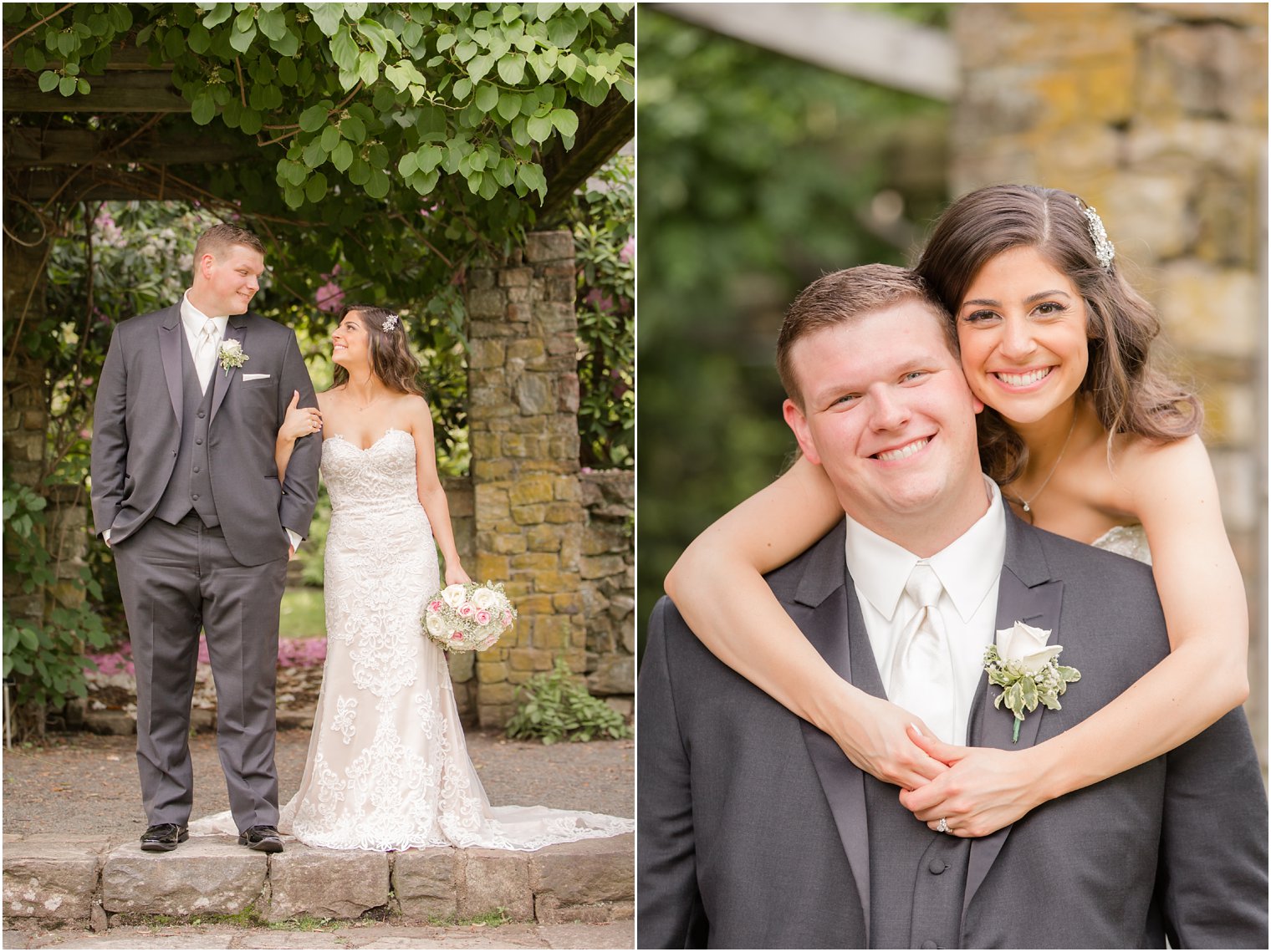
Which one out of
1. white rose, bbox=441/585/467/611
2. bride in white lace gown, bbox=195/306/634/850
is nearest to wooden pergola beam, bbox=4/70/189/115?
bride in white lace gown, bbox=195/306/634/850

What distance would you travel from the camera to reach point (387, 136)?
413cm

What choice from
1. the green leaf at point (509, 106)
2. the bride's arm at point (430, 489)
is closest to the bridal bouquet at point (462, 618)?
the bride's arm at point (430, 489)

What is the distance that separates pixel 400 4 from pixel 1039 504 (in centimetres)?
234

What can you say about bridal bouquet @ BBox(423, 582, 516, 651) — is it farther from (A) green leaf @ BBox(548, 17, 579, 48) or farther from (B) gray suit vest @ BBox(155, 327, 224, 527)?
(A) green leaf @ BBox(548, 17, 579, 48)

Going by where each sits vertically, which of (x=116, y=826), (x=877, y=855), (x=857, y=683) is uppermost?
(x=857, y=683)

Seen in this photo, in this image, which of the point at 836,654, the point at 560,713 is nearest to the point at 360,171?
the point at 836,654

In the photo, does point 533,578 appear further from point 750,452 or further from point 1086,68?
point 1086,68

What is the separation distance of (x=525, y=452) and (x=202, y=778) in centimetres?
217

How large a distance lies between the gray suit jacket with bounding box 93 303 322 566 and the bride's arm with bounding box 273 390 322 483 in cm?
5

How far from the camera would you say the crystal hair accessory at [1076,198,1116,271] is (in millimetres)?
2473

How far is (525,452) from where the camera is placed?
6.37 meters

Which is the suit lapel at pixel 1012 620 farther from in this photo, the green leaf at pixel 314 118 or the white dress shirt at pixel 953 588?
the green leaf at pixel 314 118

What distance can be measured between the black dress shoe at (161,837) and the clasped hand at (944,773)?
→ 8.17 feet

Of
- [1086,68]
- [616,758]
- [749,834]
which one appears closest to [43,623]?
[616,758]
